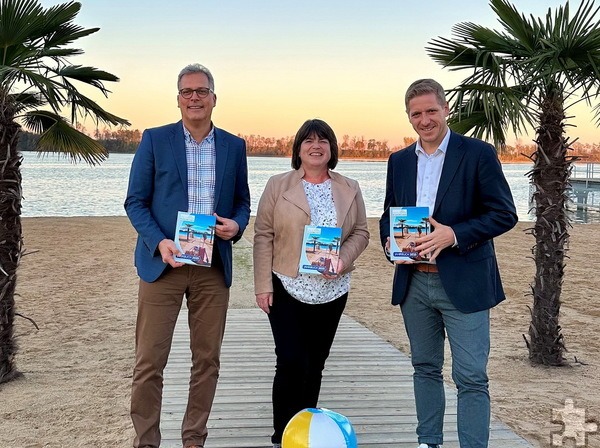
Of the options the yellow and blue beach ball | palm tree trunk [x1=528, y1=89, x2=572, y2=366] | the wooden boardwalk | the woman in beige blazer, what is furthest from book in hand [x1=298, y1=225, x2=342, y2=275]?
palm tree trunk [x1=528, y1=89, x2=572, y2=366]

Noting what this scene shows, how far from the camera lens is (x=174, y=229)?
3455 mm

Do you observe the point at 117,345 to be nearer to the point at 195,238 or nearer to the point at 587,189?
the point at 195,238

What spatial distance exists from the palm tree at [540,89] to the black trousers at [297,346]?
2.93 m

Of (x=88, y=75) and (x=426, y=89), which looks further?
(x=88, y=75)

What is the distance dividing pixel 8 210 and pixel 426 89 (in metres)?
4.13

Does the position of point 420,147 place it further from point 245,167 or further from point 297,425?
point 297,425

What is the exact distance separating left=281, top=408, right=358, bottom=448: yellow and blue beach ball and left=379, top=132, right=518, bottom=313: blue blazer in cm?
85

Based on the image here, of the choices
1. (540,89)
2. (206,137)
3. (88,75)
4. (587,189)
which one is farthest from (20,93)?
(587,189)

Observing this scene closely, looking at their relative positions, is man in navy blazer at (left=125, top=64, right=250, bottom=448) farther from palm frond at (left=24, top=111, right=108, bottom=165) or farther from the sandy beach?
palm frond at (left=24, top=111, right=108, bottom=165)

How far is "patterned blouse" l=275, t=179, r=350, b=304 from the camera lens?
3.46m

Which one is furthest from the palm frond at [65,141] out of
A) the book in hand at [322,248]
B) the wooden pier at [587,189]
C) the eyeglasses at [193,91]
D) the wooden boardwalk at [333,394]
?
the wooden pier at [587,189]

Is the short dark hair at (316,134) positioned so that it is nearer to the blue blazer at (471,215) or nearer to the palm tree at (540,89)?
the blue blazer at (471,215)

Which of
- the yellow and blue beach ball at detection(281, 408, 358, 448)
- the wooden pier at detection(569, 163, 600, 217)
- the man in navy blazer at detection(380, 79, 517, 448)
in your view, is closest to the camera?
the yellow and blue beach ball at detection(281, 408, 358, 448)

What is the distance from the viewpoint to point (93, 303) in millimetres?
10375
